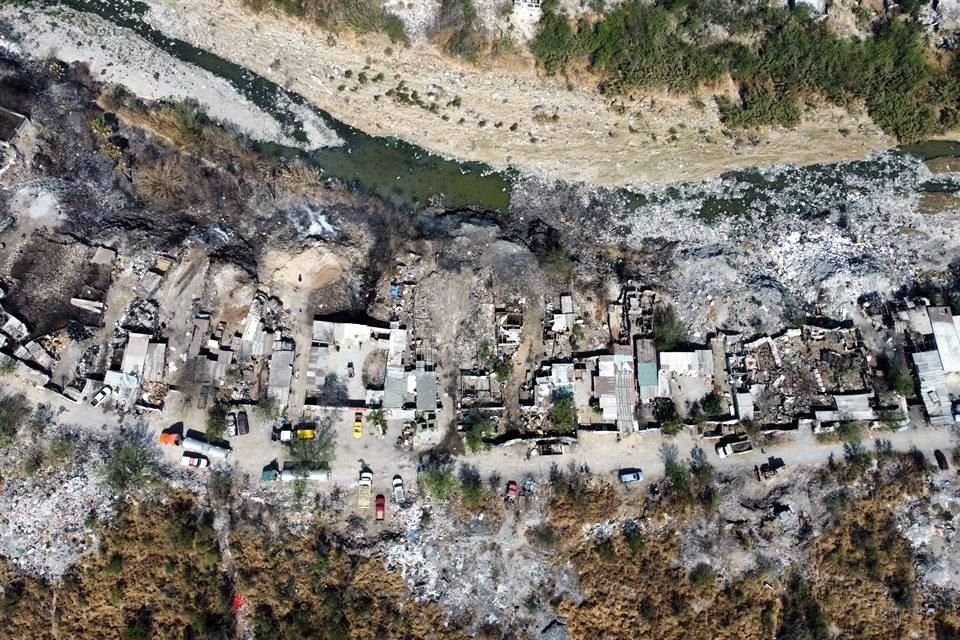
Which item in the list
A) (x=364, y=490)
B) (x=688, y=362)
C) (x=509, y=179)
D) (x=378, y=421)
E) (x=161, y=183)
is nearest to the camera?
(x=364, y=490)

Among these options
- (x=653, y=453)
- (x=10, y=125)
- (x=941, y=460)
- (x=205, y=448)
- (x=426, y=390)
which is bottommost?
(x=941, y=460)

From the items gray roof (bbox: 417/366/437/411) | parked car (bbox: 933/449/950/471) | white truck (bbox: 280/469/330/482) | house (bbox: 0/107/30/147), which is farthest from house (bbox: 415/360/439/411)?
house (bbox: 0/107/30/147)

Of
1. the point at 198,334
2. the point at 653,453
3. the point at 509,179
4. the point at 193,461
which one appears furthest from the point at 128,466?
the point at 653,453

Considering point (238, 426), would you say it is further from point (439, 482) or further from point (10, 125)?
point (10, 125)

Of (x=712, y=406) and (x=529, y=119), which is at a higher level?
(x=529, y=119)

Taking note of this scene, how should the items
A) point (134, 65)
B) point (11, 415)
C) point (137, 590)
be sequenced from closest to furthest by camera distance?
point (137, 590) < point (11, 415) < point (134, 65)

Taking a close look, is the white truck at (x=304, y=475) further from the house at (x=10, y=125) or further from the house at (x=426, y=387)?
the house at (x=10, y=125)
